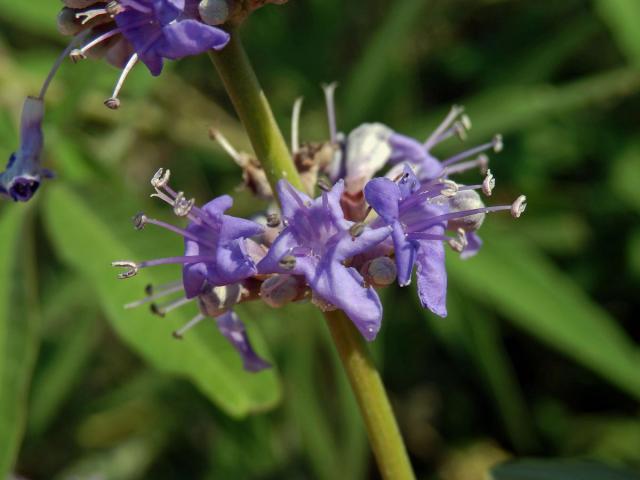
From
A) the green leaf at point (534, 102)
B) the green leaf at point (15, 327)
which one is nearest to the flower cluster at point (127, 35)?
the green leaf at point (15, 327)

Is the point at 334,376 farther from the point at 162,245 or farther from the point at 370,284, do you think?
the point at 370,284

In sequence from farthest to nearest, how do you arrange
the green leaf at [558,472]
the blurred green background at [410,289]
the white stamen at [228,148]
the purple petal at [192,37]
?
the blurred green background at [410,289]
the green leaf at [558,472]
the white stamen at [228,148]
the purple petal at [192,37]

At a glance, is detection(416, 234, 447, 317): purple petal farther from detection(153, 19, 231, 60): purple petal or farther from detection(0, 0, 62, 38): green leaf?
detection(0, 0, 62, 38): green leaf

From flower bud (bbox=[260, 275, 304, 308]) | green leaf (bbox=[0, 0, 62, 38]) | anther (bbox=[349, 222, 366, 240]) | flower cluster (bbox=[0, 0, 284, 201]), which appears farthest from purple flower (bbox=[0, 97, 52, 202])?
green leaf (bbox=[0, 0, 62, 38])

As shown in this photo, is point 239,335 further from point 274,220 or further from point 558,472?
point 558,472

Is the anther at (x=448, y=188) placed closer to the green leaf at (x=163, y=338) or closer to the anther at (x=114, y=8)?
the anther at (x=114, y=8)

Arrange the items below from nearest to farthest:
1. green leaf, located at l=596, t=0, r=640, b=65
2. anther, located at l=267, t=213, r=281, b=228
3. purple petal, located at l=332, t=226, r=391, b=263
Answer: purple petal, located at l=332, t=226, r=391, b=263
anther, located at l=267, t=213, r=281, b=228
green leaf, located at l=596, t=0, r=640, b=65

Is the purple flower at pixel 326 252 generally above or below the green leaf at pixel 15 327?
above

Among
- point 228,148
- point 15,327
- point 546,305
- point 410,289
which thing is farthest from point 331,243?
point 410,289

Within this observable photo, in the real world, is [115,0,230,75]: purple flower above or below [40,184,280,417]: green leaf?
above
